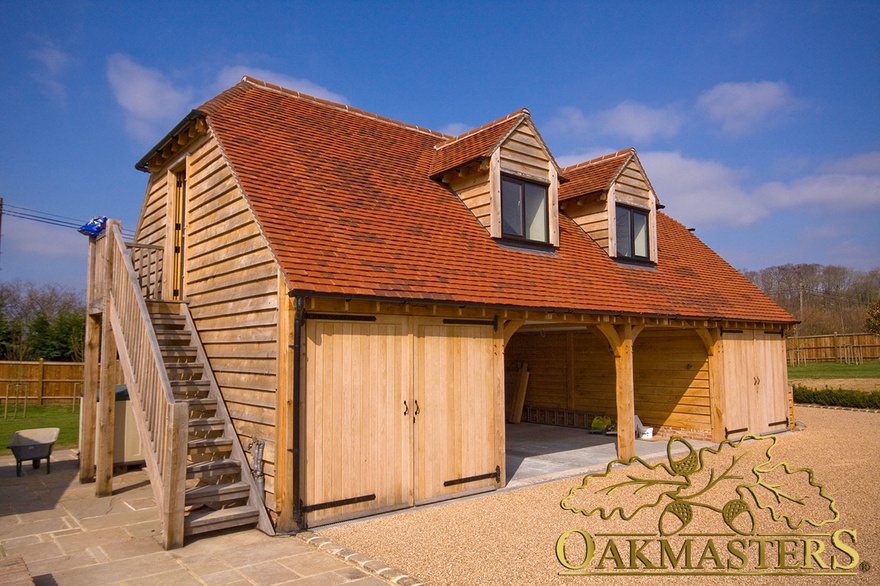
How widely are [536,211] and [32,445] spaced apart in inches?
387

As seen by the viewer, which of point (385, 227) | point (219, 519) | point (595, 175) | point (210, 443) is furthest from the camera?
point (595, 175)

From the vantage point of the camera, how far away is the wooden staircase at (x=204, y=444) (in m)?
7.03

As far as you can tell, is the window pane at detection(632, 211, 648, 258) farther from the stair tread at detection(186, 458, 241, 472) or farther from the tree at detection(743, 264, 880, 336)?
the tree at detection(743, 264, 880, 336)

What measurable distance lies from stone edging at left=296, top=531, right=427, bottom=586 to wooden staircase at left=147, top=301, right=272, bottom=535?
1.94 feet

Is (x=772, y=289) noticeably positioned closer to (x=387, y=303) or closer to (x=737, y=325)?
(x=737, y=325)

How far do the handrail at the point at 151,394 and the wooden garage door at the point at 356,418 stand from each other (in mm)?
1408

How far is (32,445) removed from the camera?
10180mm

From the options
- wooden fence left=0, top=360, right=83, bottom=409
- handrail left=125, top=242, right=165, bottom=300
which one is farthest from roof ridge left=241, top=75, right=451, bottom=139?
wooden fence left=0, top=360, right=83, bottom=409

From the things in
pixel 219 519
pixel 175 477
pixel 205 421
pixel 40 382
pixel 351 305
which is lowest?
pixel 219 519

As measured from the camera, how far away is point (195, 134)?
1002cm

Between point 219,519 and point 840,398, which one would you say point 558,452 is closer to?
point 219,519

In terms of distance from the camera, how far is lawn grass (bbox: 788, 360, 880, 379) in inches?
1135

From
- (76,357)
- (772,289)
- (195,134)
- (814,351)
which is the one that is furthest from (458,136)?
(772,289)

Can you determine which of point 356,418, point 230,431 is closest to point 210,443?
point 230,431
